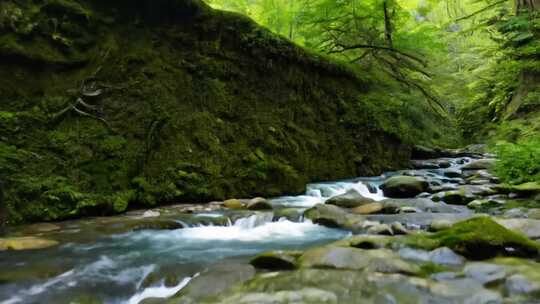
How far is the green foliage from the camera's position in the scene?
273 inches

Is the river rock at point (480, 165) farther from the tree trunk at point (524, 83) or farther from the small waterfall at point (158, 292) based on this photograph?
the small waterfall at point (158, 292)

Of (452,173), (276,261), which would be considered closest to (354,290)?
(276,261)

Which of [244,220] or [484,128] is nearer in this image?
[244,220]

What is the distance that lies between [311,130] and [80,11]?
550 centimetres

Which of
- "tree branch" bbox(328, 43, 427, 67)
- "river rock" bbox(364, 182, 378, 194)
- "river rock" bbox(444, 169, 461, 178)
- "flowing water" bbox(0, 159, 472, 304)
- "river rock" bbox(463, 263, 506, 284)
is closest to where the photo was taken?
"river rock" bbox(463, 263, 506, 284)

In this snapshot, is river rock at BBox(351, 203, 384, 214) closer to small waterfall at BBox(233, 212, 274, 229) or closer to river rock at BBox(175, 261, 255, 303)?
small waterfall at BBox(233, 212, 274, 229)

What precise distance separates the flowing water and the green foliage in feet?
13.2

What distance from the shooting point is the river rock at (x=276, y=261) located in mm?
3395

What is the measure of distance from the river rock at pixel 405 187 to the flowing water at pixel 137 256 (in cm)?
308

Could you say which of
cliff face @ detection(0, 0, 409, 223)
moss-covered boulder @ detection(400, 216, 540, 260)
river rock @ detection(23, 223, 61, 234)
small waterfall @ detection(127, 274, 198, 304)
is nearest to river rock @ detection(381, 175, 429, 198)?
cliff face @ detection(0, 0, 409, 223)

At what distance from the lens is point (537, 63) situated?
27.8 feet

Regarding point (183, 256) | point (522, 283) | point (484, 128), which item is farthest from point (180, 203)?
point (484, 128)

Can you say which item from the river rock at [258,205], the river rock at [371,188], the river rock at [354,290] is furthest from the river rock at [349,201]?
the river rock at [354,290]

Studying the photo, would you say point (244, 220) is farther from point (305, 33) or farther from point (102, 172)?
point (305, 33)
